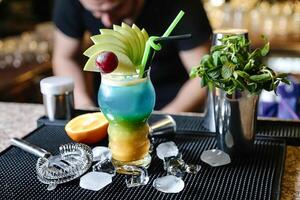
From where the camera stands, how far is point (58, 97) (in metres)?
1.37

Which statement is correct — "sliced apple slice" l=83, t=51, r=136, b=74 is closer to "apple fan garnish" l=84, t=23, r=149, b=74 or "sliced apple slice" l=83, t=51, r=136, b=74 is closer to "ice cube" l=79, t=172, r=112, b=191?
"apple fan garnish" l=84, t=23, r=149, b=74

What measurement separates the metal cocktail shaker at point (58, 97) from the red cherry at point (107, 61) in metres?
0.42

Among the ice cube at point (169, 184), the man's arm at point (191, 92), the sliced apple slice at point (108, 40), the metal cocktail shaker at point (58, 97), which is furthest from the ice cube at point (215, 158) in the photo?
the man's arm at point (191, 92)

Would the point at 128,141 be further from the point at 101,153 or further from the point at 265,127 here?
the point at 265,127

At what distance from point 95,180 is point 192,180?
0.21m

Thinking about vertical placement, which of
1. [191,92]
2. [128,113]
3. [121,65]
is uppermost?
[121,65]

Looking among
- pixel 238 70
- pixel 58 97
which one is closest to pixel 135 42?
pixel 238 70

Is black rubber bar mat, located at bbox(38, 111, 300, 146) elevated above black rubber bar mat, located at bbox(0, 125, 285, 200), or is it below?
below

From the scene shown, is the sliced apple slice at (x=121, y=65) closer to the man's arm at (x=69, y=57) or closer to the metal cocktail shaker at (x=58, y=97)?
the metal cocktail shaker at (x=58, y=97)

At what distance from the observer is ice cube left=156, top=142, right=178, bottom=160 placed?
1.13m

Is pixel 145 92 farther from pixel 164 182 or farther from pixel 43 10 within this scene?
pixel 43 10

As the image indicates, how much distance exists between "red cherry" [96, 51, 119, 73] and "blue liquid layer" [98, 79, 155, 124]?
68mm

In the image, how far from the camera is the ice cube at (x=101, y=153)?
1116mm

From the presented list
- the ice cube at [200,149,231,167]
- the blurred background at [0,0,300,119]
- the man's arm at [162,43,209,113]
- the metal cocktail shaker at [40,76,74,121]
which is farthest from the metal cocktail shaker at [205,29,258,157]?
the blurred background at [0,0,300,119]
